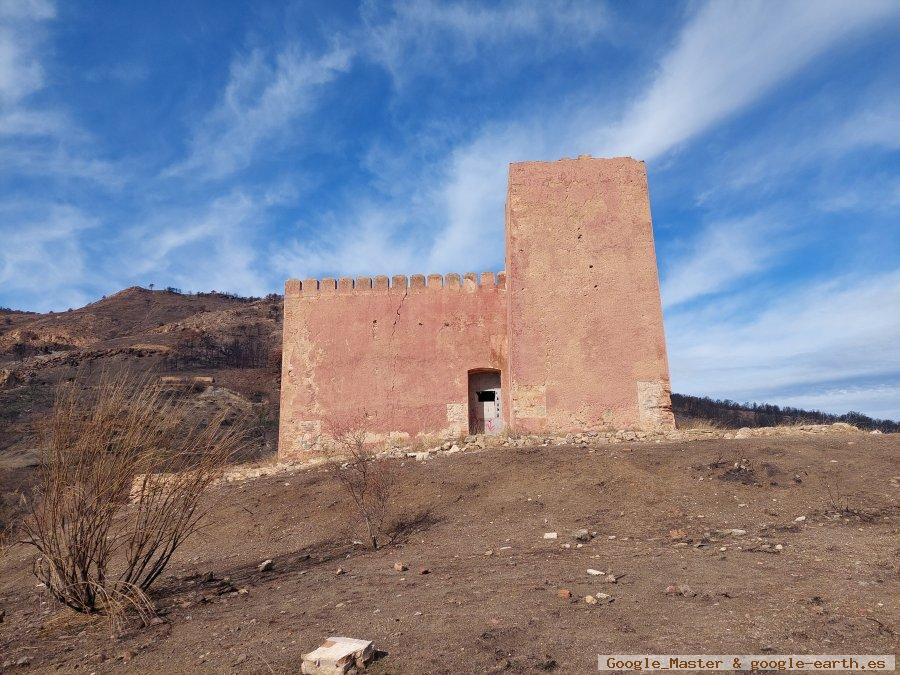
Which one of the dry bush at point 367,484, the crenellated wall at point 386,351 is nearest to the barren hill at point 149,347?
the crenellated wall at point 386,351

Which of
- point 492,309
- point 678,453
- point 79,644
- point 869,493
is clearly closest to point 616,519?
point 678,453

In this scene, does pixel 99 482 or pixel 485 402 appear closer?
pixel 99 482

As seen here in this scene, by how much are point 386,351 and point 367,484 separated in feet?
21.1

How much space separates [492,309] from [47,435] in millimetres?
10608

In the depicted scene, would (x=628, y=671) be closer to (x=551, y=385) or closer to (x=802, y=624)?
(x=802, y=624)

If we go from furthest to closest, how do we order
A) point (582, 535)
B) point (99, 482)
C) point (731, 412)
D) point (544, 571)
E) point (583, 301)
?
point (731, 412), point (583, 301), point (582, 535), point (544, 571), point (99, 482)

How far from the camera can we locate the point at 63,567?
183 inches

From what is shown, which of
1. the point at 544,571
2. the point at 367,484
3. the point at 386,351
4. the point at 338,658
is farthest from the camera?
the point at 386,351

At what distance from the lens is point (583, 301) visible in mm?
12195

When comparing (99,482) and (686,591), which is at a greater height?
(99,482)

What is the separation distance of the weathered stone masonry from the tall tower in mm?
24

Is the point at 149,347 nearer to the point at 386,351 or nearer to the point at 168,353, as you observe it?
the point at 168,353

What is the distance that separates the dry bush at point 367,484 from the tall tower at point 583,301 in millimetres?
3660

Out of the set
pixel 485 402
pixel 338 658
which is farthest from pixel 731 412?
pixel 338 658
